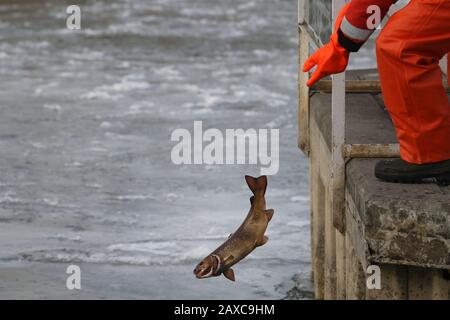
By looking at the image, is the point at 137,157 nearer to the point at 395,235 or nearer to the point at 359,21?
the point at 359,21

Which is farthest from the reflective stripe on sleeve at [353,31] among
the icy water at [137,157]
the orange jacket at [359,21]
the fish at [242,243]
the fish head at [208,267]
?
the icy water at [137,157]

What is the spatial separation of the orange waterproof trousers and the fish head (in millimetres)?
968

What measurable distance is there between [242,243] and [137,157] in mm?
8774

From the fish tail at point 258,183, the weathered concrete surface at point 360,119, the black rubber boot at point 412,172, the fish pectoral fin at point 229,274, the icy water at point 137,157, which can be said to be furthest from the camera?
the icy water at point 137,157

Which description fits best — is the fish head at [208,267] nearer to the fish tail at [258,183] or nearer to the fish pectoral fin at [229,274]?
the fish pectoral fin at [229,274]

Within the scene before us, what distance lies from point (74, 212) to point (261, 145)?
2918 millimetres

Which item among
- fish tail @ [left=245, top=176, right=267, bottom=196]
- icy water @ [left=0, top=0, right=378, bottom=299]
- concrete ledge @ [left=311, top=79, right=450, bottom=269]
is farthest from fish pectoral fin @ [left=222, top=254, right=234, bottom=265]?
icy water @ [left=0, top=0, right=378, bottom=299]

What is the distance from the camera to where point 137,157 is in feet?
48.7

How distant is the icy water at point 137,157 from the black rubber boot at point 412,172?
3828 millimetres

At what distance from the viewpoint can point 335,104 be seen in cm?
716

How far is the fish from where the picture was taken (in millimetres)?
6059

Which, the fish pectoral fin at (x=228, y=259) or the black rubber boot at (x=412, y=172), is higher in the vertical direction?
the black rubber boot at (x=412, y=172)

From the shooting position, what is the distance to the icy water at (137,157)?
10852 millimetres

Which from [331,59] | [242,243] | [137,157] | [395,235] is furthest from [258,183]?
[137,157]
